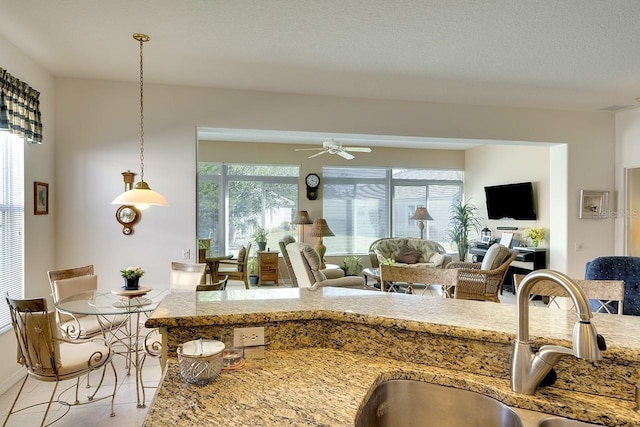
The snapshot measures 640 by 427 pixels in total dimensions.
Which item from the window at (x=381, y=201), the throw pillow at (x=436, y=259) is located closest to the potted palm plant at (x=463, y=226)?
the window at (x=381, y=201)

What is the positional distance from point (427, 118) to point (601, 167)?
2.58m

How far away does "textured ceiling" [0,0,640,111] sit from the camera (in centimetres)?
255

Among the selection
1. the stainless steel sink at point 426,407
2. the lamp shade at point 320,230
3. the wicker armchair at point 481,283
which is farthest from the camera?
the lamp shade at point 320,230

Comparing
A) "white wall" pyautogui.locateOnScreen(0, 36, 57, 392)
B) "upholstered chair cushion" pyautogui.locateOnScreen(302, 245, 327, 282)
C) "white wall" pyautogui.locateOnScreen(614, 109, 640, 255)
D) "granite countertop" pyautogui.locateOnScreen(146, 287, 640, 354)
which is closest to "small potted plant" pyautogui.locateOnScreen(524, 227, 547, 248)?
"white wall" pyautogui.locateOnScreen(614, 109, 640, 255)

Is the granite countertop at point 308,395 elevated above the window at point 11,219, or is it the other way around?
the window at point 11,219

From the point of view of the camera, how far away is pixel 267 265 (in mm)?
6965

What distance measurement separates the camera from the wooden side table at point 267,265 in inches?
274

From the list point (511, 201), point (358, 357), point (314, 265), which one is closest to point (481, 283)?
point (314, 265)

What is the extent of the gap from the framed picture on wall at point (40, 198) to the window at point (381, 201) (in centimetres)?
504

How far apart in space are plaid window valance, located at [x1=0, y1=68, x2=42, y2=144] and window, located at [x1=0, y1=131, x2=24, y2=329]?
154 mm

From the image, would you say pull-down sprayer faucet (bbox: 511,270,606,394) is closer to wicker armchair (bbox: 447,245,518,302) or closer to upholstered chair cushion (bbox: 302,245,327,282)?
wicker armchair (bbox: 447,245,518,302)

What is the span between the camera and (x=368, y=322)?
1.34 meters

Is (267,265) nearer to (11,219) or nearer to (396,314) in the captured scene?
(11,219)

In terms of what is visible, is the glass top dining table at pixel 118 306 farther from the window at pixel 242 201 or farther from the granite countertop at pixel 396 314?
the window at pixel 242 201
